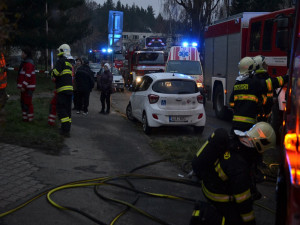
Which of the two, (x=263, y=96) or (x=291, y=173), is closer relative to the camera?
(x=291, y=173)

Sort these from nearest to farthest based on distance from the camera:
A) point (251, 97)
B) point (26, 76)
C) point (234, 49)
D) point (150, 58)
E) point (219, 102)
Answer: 1. point (251, 97)
2. point (26, 76)
3. point (234, 49)
4. point (219, 102)
5. point (150, 58)

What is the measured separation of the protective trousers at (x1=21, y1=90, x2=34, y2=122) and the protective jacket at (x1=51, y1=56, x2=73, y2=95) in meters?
1.00

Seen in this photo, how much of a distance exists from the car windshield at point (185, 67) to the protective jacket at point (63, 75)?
30.8 feet

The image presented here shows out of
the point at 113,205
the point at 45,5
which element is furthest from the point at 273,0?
the point at 113,205

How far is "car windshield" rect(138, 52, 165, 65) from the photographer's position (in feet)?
84.4

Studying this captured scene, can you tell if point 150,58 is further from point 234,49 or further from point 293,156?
point 293,156

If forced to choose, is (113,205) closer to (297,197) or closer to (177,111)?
(297,197)

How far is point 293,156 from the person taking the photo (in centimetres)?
353

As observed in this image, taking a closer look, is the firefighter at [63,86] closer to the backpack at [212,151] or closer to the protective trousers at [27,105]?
the protective trousers at [27,105]

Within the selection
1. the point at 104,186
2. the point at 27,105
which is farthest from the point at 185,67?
the point at 104,186

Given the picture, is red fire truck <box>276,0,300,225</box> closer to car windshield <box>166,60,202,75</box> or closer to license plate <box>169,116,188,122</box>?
license plate <box>169,116,188,122</box>

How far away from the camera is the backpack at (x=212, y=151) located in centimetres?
404

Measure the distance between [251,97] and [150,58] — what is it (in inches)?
758

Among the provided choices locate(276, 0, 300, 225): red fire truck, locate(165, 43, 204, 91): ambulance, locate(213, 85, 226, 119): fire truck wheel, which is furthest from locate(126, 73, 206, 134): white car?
locate(165, 43, 204, 91): ambulance
